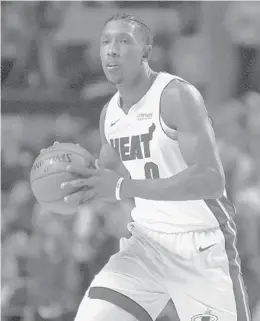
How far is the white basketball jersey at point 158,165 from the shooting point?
2939mm

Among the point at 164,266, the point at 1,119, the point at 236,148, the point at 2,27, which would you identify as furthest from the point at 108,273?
the point at 2,27

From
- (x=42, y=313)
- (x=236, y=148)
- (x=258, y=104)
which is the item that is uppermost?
(x=258, y=104)

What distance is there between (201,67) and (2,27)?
73.0 inches

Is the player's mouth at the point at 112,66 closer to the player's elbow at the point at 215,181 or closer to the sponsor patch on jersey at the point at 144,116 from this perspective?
the sponsor patch on jersey at the point at 144,116

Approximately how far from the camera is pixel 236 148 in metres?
5.37

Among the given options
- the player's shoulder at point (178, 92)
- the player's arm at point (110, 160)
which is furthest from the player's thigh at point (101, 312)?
the player's shoulder at point (178, 92)

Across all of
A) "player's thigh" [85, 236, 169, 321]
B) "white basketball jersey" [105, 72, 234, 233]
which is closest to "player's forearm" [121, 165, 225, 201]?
"white basketball jersey" [105, 72, 234, 233]

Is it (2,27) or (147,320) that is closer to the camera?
(147,320)

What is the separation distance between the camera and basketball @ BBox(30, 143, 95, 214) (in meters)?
2.93

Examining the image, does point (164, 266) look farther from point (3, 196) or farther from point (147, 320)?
point (3, 196)

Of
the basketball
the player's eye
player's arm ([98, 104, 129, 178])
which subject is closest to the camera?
the basketball

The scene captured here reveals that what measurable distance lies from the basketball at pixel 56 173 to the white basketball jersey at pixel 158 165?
0.23m

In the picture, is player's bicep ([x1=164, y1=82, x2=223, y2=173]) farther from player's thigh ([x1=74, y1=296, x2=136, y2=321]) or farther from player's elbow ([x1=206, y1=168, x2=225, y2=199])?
player's thigh ([x1=74, y1=296, x2=136, y2=321])

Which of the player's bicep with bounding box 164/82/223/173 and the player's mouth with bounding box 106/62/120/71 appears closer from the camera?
the player's bicep with bounding box 164/82/223/173
